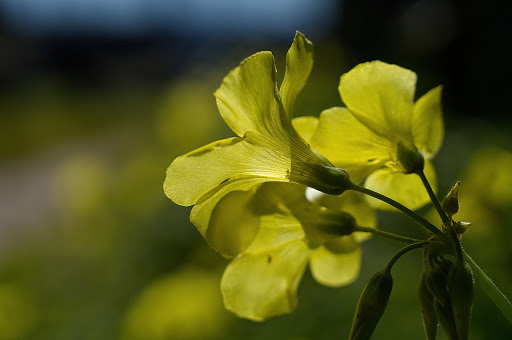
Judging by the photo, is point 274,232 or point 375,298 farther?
point 274,232

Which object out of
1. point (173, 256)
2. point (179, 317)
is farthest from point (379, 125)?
point (173, 256)

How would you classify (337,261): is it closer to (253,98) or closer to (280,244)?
(280,244)

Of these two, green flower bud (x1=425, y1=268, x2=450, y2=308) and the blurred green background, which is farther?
the blurred green background

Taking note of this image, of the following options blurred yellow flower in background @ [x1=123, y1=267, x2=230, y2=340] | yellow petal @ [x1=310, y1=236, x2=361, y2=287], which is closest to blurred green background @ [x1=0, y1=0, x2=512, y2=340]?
blurred yellow flower in background @ [x1=123, y1=267, x2=230, y2=340]

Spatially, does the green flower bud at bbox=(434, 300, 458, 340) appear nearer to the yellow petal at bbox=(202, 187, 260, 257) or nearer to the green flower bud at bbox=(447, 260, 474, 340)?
the green flower bud at bbox=(447, 260, 474, 340)

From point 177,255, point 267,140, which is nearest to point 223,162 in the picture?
point 267,140

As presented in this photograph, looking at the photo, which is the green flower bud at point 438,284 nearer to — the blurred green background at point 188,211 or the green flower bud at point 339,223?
the green flower bud at point 339,223
